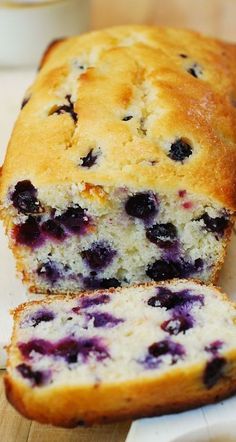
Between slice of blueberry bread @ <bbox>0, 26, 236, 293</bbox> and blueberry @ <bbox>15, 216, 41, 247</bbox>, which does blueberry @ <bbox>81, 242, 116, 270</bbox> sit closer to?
slice of blueberry bread @ <bbox>0, 26, 236, 293</bbox>

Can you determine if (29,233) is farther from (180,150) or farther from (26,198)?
(180,150)

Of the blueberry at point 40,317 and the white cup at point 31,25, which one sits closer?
the blueberry at point 40,317

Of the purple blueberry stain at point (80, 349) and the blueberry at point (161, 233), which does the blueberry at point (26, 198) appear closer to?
the blueberry at point (161, 233)

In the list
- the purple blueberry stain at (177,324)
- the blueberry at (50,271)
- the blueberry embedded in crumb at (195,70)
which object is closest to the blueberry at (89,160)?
the blueberry at (50,271)

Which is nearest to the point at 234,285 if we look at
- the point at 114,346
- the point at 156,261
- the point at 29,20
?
the point at 156,261

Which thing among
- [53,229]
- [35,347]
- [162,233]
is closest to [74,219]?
[53,229]
